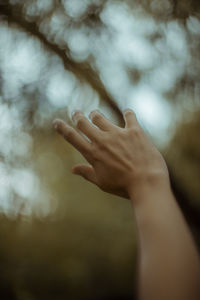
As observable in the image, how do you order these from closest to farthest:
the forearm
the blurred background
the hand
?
the forearm
the hand
the blurred background

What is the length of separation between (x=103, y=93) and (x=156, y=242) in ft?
3.84

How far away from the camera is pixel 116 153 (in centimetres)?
Result: 44

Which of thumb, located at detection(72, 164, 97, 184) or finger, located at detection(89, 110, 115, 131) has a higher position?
finger, located at detection(89, 110, 115, 131)

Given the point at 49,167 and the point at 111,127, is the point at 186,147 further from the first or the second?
the point at 111,127

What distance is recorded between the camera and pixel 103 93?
1.42 m

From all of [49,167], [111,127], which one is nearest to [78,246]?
[49,167]

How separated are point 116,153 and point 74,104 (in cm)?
101

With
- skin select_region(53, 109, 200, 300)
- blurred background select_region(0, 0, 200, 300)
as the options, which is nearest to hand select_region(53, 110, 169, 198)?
skin select_region(53, 109, 200, 300)

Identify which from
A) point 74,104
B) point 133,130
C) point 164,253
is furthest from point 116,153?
point 74,104

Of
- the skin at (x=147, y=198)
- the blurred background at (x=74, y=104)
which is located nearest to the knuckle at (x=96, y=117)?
the skin at (x=147, y=198)

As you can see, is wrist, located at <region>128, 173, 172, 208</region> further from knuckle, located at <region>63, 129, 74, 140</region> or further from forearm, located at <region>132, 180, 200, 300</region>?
knuckle, located at <region>63, 129, 74, 140</region>

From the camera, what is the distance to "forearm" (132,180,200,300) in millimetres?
299

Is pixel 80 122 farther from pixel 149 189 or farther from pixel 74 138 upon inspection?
pixel 149 189

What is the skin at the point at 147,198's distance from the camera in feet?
1.00
